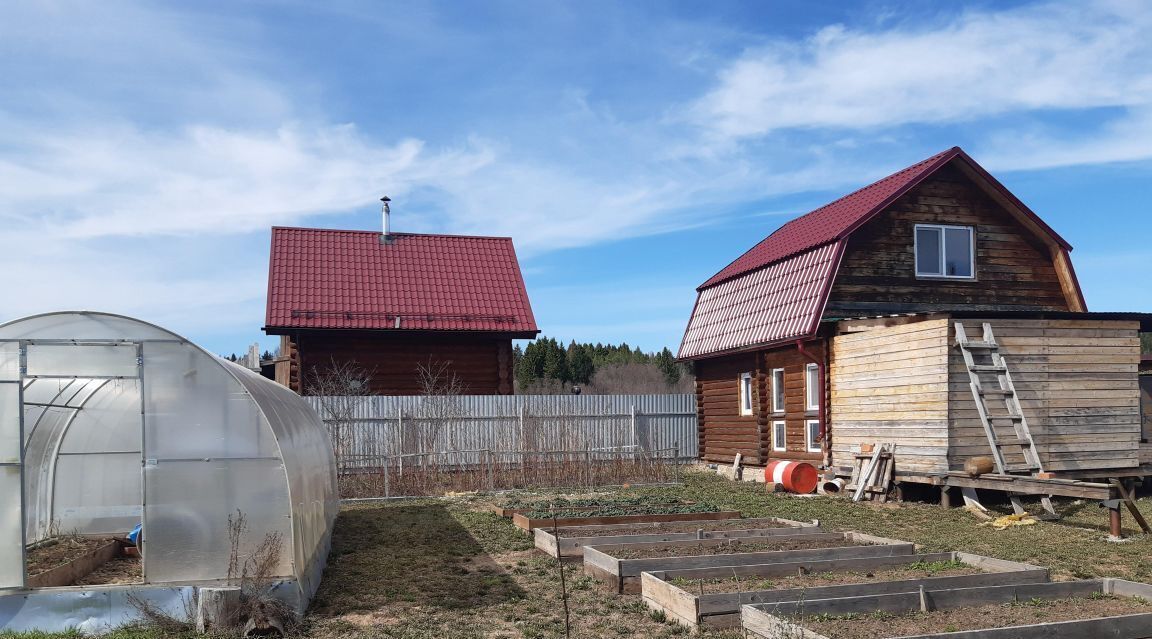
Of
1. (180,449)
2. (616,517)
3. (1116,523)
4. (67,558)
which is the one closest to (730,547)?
(616,517)

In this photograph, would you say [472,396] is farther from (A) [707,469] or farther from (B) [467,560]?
(B) [467,560]

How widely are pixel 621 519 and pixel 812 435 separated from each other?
24.1 feet

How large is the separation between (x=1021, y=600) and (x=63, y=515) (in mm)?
11454

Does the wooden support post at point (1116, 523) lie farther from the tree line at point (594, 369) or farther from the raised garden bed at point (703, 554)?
the tree line at point (594, 369)

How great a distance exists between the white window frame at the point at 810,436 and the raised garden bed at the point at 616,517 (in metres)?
5.28

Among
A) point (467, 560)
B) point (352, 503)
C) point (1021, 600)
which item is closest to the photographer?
point (1021, 600)

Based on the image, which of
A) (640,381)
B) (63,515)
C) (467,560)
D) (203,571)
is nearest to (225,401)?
(203,571)

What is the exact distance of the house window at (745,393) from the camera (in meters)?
22.6

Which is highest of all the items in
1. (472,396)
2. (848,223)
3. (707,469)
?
(848,223)

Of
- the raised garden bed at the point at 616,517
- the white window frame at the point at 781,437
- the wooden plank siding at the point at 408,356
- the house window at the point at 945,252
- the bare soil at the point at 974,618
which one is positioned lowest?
the raised garden bed at the point at 616,517

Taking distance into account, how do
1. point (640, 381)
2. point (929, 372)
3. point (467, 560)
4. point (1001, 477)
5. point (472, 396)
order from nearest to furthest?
point (467, 560) → point (1001, 477) → point (929, 372) → point (472, 396) → point (640, 381)

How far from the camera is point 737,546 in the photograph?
1089cm

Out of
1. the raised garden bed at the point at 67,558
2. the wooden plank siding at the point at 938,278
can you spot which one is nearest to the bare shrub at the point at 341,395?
the raised garden bed at the point at 67,558

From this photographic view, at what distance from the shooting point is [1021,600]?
7961mm
